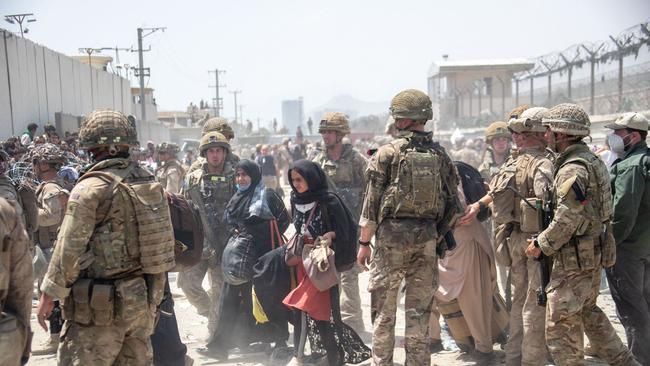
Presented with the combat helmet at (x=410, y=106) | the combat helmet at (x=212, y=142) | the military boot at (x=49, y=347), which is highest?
the combat helmet at (x=410, y=106)

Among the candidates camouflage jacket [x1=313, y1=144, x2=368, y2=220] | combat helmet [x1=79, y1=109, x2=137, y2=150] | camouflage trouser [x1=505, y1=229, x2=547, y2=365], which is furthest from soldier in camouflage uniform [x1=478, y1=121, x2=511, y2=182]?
combat helmet [x1=79, y1=109, x2=137, y2=150]

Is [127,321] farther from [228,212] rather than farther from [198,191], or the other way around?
[198,191]

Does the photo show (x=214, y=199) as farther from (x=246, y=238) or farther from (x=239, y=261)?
(x=239, y=261)

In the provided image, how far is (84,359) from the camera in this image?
354 centimetres

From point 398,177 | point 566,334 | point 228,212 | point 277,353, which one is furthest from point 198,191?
point 566,334

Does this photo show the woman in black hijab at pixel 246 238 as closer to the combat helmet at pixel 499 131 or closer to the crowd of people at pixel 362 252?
the crowd of people at pixel 362 252

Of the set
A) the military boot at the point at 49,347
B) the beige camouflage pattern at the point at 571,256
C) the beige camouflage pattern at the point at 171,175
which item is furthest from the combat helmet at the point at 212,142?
the beige camouflage pattern at the point at 571,256

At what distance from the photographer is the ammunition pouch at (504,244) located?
17.0 feet

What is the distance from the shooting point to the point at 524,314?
4949 mm

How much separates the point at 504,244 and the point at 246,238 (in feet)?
7.41

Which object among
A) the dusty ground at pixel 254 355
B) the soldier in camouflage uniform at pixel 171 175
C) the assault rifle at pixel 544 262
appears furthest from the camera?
the soldier in camouflage uniform at pixel 171 175

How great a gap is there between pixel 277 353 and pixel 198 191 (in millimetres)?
1972

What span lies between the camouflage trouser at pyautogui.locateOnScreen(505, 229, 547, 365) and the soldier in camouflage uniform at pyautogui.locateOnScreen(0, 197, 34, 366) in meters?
3.41

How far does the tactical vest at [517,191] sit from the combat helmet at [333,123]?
7.83 feet
